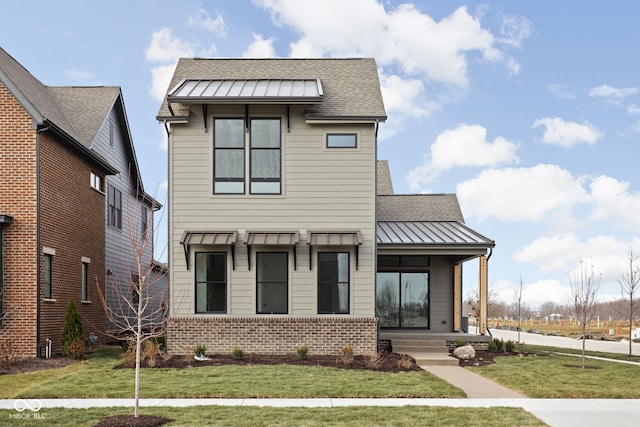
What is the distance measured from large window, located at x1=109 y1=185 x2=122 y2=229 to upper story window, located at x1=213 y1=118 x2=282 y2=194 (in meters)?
9.48

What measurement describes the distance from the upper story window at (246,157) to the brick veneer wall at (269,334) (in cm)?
370

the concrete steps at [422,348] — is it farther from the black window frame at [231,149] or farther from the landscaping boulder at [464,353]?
the black window frame at [231,149]

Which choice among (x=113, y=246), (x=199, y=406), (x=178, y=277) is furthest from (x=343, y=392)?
(x=113, y=246)

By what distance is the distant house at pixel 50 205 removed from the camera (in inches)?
647

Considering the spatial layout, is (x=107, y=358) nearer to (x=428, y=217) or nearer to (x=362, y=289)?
(x=362, y=289)

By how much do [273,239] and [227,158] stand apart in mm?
2747

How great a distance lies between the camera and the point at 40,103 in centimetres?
1931

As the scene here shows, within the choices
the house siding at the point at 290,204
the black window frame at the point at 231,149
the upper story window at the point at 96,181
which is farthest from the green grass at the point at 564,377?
the upper story window at the point at 96,181

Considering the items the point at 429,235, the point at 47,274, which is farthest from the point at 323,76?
the point at 47,274

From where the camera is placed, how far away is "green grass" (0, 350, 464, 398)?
10.9m

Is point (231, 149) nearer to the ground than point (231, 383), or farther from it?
farther from it

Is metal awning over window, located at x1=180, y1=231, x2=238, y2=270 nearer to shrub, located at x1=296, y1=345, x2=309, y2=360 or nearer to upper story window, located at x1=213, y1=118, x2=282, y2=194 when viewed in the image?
upper story window, located at x1=213, y1=118, x2=282, y2=194

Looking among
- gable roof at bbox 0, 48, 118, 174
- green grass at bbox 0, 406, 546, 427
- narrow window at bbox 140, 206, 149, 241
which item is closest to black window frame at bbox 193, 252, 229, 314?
gable roof at bbox 0, 48, 118, 174

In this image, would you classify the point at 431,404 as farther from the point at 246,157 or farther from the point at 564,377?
the point at 246,157
